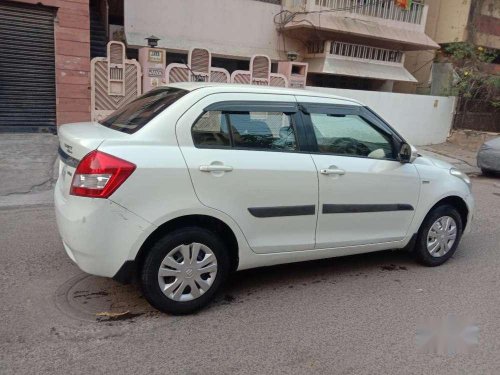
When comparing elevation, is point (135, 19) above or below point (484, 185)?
above

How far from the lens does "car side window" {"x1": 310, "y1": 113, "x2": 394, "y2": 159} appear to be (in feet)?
12.6

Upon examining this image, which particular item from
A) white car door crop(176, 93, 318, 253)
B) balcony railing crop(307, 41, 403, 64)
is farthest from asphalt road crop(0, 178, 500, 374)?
balcony railing crop(307, 41, 403, 64)

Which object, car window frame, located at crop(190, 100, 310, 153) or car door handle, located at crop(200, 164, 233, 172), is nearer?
car door handle, located at crop(200, 164, 233, 172)

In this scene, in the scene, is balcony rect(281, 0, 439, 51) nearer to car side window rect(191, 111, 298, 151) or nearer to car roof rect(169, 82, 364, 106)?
car roof rect(169, 82, 364, 106)

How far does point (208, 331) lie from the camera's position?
3.14 metres

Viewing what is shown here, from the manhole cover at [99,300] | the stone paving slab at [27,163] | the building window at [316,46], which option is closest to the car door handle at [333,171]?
the manhole cover at [99,300]

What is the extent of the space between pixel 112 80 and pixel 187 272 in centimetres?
807

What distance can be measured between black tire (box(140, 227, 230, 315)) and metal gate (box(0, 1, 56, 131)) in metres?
8.27

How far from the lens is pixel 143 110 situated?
354cm

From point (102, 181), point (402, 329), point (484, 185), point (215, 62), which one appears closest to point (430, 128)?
point (484, 185)

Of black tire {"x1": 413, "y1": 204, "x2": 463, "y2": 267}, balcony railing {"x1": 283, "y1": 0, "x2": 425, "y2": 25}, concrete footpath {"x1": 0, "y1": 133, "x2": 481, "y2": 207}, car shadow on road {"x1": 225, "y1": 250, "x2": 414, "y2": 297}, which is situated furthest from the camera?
balcony railing {"x1": 283, "y1": 0, "x2": 425, "y2": 25}

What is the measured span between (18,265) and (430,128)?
14026 millimetres

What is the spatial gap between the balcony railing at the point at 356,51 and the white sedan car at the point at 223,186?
38.2 ft

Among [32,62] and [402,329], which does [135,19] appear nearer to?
[32,62]
